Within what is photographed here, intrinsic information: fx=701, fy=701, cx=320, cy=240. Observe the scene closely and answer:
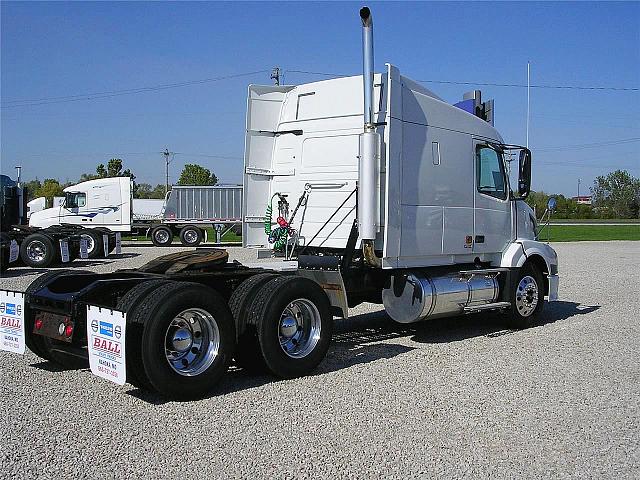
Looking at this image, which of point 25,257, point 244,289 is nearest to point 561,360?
point 244,289

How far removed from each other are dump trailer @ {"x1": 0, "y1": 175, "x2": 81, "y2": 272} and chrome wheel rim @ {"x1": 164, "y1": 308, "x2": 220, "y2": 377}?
15285 mm

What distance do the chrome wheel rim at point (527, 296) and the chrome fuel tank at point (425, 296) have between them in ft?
3.79

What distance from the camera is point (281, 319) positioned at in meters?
7.28

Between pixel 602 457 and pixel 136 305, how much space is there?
155 inches

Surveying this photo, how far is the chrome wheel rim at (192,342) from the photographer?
21.1ft

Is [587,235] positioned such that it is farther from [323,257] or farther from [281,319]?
[281,319]

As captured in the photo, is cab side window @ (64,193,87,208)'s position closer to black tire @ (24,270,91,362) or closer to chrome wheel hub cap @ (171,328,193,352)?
black tire @ (24,270,91,362)

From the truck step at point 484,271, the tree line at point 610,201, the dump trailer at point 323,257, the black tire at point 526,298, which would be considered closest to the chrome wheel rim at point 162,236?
the dump trailer at point 323,257

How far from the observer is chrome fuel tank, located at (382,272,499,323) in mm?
9172

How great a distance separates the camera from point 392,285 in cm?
926

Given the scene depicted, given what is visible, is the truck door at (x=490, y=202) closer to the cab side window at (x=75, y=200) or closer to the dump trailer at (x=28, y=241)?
the dump trailer at (x=28, y=241)

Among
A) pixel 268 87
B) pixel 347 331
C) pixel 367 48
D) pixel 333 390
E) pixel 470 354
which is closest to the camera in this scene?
pixel 333 390

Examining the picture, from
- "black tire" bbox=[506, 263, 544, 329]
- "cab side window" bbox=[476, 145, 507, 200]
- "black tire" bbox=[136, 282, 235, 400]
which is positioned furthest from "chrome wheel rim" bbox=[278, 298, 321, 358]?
"black tire" bbox=[506, 263, 544, 329]

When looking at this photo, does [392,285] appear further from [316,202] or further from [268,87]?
[268,87]
